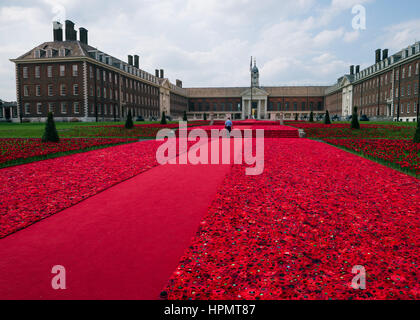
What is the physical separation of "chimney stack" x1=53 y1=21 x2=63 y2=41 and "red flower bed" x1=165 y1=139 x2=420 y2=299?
55375mm

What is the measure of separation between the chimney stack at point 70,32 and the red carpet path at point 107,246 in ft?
177

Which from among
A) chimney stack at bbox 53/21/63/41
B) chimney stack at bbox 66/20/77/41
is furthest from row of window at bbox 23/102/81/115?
chimney stack at bbox 53/21/63/41

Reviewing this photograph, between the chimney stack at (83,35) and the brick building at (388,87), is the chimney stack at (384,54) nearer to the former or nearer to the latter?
the brick building at (388,87)

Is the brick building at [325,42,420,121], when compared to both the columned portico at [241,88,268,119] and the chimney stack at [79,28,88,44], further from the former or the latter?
the chimney stack at [79,28,88,44]

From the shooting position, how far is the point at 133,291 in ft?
9.46

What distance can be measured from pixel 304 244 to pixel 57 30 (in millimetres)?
58575

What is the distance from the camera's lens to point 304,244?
12.6ft

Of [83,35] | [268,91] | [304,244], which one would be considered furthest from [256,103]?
[304,244]

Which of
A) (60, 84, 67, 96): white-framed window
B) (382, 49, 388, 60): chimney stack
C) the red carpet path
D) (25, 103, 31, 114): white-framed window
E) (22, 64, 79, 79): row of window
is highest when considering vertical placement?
(382, 49, 388, 60): chimney stack

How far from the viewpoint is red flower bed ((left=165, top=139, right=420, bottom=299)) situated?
291 centimetres

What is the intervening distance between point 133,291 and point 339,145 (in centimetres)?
1508

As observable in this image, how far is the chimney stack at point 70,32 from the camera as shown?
50.9 m
